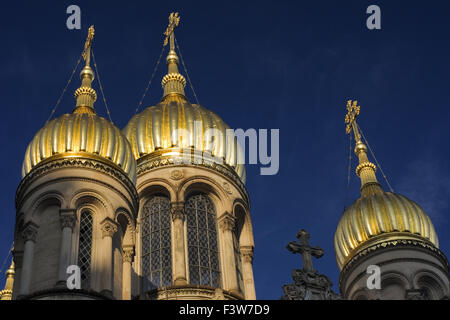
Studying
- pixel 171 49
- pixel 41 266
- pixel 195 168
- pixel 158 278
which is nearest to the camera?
pixel 41 266

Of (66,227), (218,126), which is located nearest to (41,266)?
(66,227)

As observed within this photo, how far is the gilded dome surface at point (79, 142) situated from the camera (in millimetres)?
28641

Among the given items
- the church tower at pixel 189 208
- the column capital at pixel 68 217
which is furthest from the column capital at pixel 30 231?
the church tower at pixel 189 208

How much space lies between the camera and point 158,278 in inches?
1222

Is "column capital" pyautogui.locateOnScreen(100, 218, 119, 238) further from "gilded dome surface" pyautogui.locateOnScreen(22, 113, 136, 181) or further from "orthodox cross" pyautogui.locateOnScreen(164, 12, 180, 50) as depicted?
"orthodox cross" pyautogui.locateOnScreen(164, 12, 180, 50)

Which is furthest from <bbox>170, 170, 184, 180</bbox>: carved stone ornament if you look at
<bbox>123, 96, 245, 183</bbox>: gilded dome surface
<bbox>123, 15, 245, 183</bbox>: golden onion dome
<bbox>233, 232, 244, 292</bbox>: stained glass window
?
<bbox>233, 232, 244, 292</bbox>: stained glass window

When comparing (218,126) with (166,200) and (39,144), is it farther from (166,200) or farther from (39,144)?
(39,144)

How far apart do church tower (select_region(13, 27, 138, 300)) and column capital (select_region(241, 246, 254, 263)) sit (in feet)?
16.8

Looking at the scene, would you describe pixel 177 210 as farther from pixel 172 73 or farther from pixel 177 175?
pixel 172 73

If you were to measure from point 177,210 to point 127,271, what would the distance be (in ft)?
13.2

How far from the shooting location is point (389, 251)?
109 ft

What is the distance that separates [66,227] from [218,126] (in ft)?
31.0

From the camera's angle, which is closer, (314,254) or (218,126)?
(314,254)

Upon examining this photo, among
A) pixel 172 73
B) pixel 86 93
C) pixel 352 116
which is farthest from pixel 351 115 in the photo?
pixel 86 93
